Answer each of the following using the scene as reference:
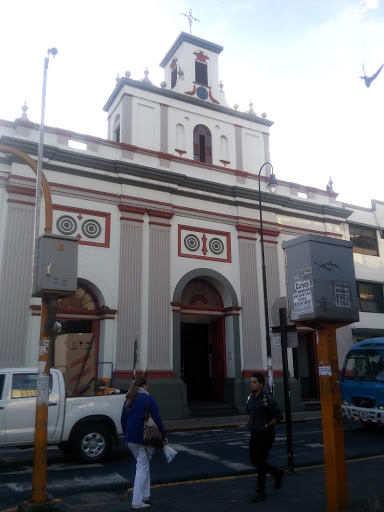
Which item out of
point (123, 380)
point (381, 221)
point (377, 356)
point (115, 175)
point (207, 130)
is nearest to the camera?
point (377, 356)

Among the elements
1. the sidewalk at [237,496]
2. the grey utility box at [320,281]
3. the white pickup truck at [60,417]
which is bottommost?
the sidewalk at [237,496]

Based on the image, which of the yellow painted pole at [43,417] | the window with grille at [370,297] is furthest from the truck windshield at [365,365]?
the window with grille at [370,297]

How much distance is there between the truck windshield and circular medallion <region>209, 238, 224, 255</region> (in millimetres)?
7723

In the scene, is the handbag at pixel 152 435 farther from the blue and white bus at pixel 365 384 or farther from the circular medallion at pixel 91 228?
the circular medallion at pixel 91 228

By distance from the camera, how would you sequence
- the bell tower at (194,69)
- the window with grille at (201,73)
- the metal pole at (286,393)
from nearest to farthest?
the metal pole at (286,393) → the bell tower at (194,69) → the window with grille at (201,73)

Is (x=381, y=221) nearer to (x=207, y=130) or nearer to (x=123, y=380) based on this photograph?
(x=207, y=130)

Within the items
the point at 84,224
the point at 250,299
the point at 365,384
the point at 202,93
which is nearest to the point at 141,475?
the point at 365,384

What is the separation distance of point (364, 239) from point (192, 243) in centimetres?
1134

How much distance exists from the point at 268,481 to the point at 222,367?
42.4 feet

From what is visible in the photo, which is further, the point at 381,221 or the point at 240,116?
the point at 381,221

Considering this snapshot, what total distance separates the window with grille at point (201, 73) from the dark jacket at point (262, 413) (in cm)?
1975

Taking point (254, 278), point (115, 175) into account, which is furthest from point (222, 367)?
point (115, 175)

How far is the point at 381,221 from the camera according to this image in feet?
89.5

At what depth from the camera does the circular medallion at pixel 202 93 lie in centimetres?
2321
